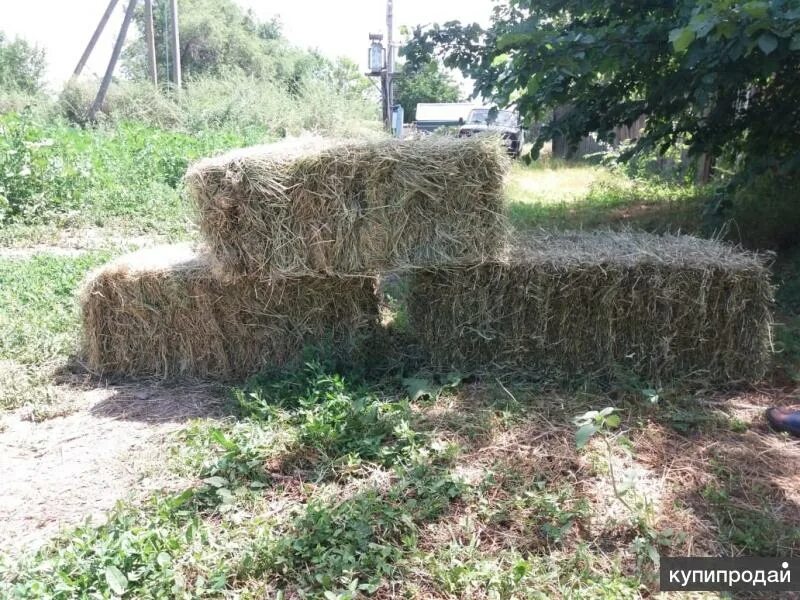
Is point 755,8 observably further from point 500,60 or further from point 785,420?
point 500,60

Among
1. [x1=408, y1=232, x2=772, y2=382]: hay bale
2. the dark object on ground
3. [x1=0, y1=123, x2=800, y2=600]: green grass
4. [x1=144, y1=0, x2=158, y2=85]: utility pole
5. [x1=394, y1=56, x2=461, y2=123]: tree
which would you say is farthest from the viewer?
[x1=394, y1=56, x2=461, y2=123]: tree

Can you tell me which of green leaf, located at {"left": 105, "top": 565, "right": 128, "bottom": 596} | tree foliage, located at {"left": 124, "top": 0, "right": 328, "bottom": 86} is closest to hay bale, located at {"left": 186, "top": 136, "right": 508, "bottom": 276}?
green leaf, located at {"left": 105, "top": 565, "right": 128, "bottom": 596}

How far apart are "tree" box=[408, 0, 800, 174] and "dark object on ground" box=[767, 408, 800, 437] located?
6.17ft

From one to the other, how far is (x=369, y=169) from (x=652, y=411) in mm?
2043

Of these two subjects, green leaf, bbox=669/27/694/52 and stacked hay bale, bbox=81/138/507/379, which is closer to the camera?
green leaf, bbox=669/27/694/52

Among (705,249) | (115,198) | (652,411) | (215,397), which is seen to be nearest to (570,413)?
(652,411)

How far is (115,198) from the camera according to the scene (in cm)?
836

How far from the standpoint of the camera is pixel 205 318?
14.0 ft

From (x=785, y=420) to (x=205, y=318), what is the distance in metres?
3.41

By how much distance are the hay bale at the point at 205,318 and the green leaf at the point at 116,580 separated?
2089 mm

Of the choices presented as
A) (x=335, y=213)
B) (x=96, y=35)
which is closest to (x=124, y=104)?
(x=96, y=35)

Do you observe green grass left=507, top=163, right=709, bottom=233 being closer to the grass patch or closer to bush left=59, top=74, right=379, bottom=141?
the grass patch

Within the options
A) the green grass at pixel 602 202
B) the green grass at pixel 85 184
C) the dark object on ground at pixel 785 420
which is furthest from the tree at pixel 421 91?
the dark object on ground at pixel 785 420

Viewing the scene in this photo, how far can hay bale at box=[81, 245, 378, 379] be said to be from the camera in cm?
422
